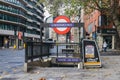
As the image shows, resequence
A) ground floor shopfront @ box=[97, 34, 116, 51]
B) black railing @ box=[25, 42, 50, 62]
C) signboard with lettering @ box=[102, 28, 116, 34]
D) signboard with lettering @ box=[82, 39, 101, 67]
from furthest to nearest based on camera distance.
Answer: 1. ground floor shopfront @ box=[97, 34, 116, 51]
2. signboard with lettering @ box=[102, 28, 116, 34]
3. signboard with lettering @ box=[82, 39, 101, 67]
4. black railing @ box=[25, 42, 50, 62]

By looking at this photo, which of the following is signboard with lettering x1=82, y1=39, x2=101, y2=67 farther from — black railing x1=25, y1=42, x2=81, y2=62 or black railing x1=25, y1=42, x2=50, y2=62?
black railing x1=25, y1=42, x2=50, y2=62

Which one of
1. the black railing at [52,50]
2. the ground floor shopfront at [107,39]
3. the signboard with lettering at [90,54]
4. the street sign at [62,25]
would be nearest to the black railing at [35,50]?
the black railing at [52,50]

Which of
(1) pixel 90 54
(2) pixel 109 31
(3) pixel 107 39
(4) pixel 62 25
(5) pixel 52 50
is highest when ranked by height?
(2) pixel 109 31

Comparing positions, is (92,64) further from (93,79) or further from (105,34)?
(105,34)

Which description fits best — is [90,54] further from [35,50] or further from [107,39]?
[107,39]

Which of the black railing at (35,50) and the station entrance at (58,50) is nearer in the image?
the black railing at (35,50)

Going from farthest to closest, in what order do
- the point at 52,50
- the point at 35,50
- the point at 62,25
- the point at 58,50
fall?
the point at 52,50 < the point at 58,50 < the point at 35,50 < the point at 62,25

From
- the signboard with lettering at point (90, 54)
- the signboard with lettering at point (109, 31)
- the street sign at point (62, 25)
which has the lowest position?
the signboard with lettering at point (90, 54)

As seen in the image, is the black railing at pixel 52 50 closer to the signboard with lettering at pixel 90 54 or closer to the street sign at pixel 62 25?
the street sign at pixel 62 25

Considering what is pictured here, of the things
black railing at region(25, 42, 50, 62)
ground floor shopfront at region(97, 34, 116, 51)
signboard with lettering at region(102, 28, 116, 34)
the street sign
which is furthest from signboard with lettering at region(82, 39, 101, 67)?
ground floor shopfront at region(97, 34, 116, 51)

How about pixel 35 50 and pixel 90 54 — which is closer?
pixel 90 54

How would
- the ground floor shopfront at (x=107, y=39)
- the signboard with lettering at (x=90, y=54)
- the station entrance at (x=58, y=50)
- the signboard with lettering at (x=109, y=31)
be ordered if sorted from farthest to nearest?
1. the ground floor shopfront at (x=107, y=39)
2. the signboard with lettering at (x=109, y=31)
3. the station entrance at (x=58, y=50)
4. the signboard with lettering at (x=90, y=54)

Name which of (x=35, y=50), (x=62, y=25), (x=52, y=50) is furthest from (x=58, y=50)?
(x=62, y=25)

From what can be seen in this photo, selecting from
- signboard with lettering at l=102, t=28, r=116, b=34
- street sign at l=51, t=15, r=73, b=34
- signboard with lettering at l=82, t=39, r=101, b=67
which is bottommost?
signboard with lettering at l=82, t=39, r=101, b=67
